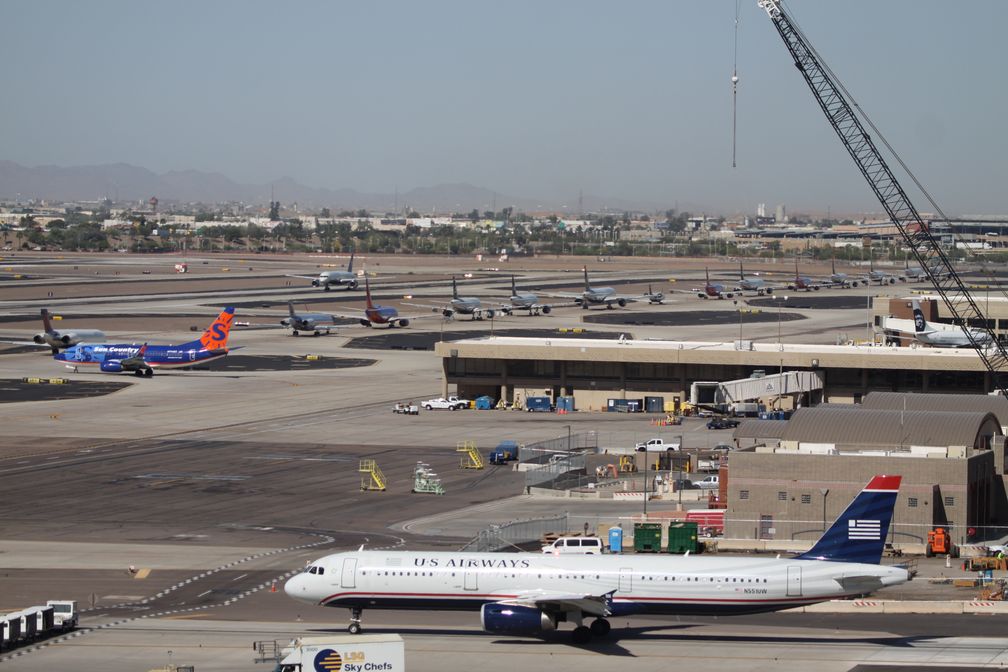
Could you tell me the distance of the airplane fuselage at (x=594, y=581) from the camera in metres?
47.3

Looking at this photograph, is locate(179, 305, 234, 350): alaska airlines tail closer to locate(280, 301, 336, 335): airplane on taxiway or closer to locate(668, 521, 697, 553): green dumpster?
locate(280, 301, 336, 335): airplane on taxiway

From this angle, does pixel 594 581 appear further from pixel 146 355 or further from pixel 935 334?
pixel 935 334

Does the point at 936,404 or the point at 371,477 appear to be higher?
the point at 936,404

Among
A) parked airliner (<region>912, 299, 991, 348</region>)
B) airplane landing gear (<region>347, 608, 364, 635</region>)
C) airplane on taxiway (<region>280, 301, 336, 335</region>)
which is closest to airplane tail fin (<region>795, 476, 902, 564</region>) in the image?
airplane landing gear (<region>347, 608, 364, 635</region>)

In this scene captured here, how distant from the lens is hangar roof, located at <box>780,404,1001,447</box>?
73375mm

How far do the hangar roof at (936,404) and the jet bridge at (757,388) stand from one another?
25.7m

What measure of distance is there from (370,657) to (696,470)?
170 feet

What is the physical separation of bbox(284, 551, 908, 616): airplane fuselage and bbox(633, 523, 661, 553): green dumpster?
52.9 ft

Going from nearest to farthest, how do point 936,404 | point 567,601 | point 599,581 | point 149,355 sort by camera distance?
point 567,601 → point 599,581 → point 936,404 → point 149,355

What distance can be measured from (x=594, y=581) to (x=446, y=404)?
73267 millimetres

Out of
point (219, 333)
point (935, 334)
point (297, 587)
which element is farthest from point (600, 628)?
point (935, 334)

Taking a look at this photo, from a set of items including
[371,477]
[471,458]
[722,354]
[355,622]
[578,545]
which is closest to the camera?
[355,622]

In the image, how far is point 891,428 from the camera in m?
74.4

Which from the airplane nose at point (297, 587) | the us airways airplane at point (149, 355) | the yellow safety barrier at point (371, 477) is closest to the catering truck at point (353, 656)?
the airplane nose at point (297, 587)
